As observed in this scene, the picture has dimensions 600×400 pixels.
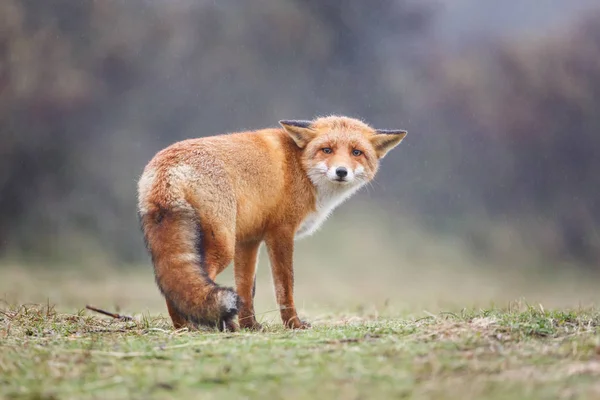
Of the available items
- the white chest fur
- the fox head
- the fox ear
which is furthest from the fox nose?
the fox ear

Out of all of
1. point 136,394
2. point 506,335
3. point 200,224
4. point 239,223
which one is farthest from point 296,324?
point 136,394

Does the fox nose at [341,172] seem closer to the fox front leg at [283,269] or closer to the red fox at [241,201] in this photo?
the red fox at [241,201]

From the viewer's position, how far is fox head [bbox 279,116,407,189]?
5629 millimetres

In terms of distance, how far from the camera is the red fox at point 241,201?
4332 mm

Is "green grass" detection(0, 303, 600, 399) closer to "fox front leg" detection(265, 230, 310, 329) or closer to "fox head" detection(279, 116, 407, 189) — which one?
"fox front leg" detection(265, 230, 310, 329)

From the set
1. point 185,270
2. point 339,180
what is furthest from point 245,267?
point 185,270

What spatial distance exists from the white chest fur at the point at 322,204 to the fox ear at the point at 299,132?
43 cm

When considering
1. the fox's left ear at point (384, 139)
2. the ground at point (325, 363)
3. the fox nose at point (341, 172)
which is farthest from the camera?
the fox's left ear at point (384, 139)

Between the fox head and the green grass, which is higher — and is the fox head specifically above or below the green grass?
above

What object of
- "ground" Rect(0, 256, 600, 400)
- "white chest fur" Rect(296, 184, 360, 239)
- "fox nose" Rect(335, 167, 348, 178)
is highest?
"fox nose" Rect(335, 167, 348, 178)

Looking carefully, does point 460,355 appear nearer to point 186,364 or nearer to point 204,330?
point 186,364

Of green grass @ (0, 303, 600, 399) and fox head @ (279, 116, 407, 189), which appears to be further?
fox head @ (279, 116, 407, 189)

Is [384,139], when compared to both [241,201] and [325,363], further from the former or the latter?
[325,363]

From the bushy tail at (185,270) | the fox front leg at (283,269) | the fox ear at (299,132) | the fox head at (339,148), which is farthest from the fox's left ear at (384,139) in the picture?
the bushy tail at (185,270)
